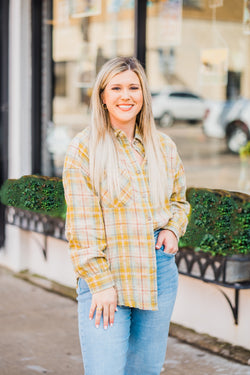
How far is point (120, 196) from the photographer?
2285 millimetres

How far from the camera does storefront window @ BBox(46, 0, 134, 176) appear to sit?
6.14 meters

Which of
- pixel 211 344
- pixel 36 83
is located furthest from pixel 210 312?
pixel 36 83

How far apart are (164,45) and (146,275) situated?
5810 millimetres

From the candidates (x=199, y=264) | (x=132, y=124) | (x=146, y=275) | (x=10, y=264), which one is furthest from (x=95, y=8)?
(x=146, y=275)

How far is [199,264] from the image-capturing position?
163 inches

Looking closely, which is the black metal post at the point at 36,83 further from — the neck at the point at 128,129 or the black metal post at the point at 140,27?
the neck at the point at 128,129

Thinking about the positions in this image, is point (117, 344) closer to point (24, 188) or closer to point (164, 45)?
point (24, 188)

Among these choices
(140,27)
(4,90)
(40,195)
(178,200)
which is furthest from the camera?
(4,90)

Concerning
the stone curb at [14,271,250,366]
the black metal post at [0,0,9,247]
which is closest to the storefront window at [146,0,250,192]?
the black metal post at [0,0,9,247]

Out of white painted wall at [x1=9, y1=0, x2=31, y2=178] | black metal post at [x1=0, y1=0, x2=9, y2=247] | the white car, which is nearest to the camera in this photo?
white painted wall at [x1=9, y1=0, x2=31, y2=178]

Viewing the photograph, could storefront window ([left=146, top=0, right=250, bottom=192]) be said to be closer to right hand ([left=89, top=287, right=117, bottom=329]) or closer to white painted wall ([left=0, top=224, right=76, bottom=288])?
white painted wall ([left=0, top=224, right=76, bottom=288])

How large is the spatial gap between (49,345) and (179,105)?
7029mm

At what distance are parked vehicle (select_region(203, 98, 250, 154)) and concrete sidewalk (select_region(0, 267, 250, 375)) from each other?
462 cm

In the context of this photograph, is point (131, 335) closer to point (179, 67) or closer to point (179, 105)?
point (179, 67)
